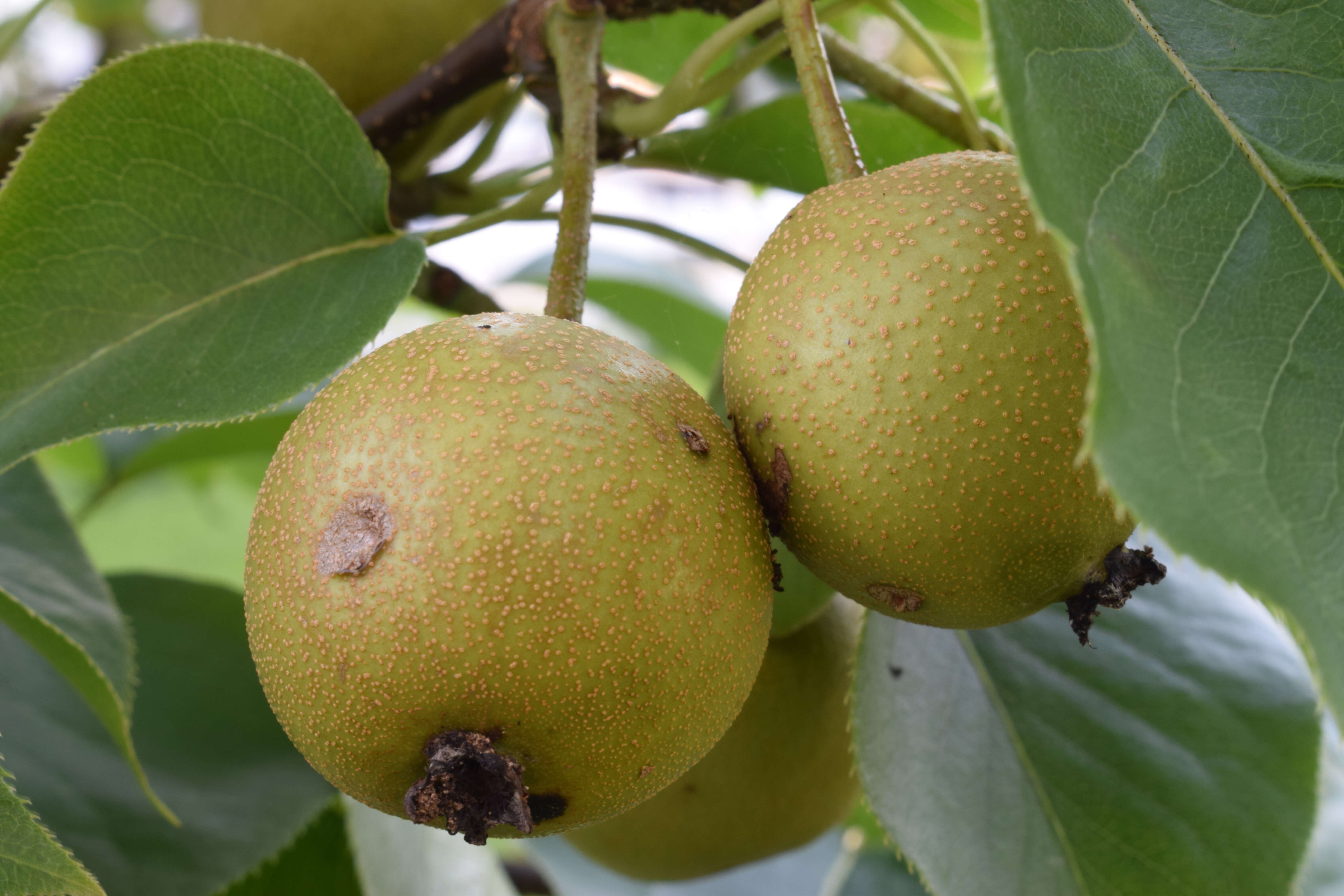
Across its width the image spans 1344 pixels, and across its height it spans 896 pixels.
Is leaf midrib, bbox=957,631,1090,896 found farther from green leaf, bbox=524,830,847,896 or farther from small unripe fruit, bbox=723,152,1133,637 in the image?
green leaf, bbox=524,830,847,896

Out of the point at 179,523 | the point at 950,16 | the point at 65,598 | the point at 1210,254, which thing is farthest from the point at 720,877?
the point at 1210,254

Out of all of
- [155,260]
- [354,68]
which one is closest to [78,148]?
[155,260]

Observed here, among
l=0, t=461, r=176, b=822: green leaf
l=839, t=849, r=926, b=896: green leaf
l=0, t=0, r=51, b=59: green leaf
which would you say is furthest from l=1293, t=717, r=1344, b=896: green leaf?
l=0, t=0, r=51, b=59: green leaf

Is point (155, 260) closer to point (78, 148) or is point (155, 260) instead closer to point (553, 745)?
point (78, 148)

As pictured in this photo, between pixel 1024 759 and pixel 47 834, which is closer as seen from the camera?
pixel 47 834

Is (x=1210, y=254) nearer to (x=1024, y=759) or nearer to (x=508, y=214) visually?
(x=1024, y=759)

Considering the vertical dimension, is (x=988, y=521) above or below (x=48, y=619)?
above

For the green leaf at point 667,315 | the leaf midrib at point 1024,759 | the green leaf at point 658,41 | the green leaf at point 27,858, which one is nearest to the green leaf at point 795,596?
the leaf midrib at point 1024,759
